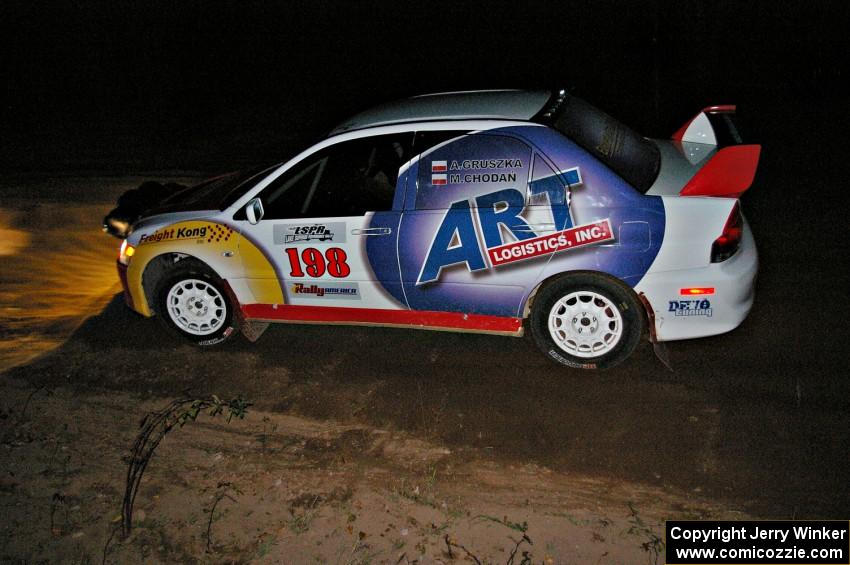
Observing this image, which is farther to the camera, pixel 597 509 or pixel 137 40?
pixel 137 40

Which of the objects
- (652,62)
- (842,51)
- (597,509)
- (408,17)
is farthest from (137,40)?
(597,509)

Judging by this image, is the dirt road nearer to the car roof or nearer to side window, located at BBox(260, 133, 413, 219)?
side window, located at BBox(260, 133, 413, 219)

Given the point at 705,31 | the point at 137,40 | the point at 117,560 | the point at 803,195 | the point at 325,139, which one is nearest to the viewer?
the point at 117,560

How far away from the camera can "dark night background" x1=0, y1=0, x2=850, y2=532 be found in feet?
16.9

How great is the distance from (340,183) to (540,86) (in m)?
9.81

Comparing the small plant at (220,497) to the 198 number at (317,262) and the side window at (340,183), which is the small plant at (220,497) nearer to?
the 198 number at (317,262)

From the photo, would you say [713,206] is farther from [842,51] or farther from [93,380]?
[842,51]

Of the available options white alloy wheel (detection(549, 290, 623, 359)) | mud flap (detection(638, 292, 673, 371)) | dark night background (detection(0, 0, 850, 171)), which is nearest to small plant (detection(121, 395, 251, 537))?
white alloy wheel (detection(549, 290, 623, 359))

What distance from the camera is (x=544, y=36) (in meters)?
18.1

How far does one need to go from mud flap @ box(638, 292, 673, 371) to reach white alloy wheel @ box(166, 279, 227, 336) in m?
3.12

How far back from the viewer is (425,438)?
204 inches

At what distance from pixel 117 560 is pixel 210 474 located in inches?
31.1

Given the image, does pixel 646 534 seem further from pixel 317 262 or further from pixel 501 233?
pixel 317 262

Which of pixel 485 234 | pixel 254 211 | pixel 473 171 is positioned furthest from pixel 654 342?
pixel 254 211
